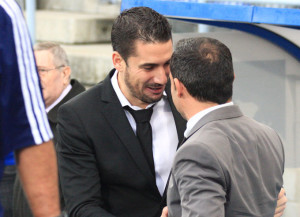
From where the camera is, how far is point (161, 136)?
3.15m

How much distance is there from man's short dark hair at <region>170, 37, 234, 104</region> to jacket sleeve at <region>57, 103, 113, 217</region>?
2.23 feet

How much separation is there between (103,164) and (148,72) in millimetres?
455

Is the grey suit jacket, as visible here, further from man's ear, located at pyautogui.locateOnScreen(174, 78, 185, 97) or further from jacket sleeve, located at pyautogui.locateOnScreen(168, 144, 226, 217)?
man's ear, located at pyautogui.locateOnScreen(174, 78, 185, 97)

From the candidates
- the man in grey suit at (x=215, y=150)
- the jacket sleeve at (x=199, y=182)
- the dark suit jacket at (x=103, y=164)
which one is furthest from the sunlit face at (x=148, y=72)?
the jacket sleeve at (x=199, y=182)

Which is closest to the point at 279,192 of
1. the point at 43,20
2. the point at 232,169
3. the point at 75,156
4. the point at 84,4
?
the point at 232,169

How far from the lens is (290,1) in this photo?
3676 millimetres

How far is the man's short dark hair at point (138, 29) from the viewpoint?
122 inches

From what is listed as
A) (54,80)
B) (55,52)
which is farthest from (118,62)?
(55,52)

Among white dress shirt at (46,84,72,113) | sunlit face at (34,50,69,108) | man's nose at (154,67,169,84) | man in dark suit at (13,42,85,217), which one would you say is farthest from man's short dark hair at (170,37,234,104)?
sunlit face at (34,50,69,108)

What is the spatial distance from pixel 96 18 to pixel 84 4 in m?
0.91

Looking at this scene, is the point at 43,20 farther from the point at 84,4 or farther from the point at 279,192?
the point at 279,192

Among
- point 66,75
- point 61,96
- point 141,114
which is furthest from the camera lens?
point 66,75

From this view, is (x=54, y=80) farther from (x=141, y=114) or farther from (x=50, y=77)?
(x=141, y=114)

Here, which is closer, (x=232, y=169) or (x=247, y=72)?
(x=232, y=169)
